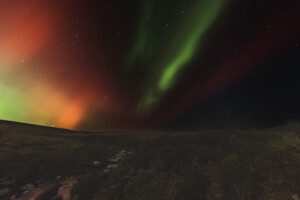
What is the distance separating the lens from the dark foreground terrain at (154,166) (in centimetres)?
2422

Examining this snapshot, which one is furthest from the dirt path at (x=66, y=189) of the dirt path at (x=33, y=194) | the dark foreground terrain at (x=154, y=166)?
the dirt path at (x=33, y=194)

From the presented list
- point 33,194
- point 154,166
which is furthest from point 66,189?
point 154,166

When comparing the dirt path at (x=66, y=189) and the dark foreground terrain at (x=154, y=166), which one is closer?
the dirt path at (x=66, y=189)

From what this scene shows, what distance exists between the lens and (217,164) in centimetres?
2867

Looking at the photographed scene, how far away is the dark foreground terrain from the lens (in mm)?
24219

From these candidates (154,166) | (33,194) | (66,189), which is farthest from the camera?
(154,166)

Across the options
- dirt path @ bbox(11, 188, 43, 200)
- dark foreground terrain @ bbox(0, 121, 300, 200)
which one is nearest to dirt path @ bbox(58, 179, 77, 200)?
dark foreground terrain @ bbox(0, 121, 300, 200)

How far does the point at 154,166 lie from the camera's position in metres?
28.4

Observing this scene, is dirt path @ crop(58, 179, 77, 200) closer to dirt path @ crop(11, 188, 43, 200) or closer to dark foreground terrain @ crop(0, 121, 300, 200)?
dark foreground terrain @ crop(0, 121, 300, 200)

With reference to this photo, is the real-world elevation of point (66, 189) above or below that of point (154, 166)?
below

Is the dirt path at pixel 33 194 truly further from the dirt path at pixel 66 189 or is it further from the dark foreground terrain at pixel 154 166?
the dirt path at pixel 66 189

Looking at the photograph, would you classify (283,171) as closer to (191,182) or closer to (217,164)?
(217,164)

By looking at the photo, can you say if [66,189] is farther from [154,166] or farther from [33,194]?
[154,166]

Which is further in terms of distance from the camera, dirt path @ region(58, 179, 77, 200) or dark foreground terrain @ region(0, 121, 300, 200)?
dark foreground terrain @ region(0, 121, 300, 200)
